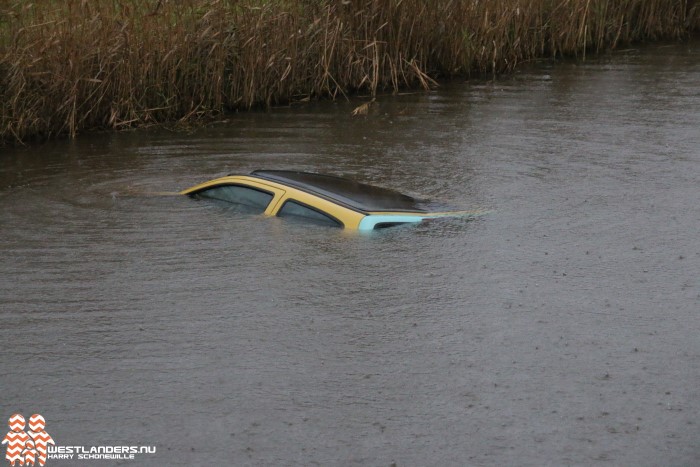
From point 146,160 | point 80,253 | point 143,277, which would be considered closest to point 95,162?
point 146,160

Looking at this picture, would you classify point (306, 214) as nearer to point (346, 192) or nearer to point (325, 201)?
point (325, 201)

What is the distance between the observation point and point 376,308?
7.85 meters

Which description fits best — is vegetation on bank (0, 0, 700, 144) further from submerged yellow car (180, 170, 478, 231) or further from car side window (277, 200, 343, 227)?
car side window (277, 200, 343, 227)

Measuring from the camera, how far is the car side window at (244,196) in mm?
9852

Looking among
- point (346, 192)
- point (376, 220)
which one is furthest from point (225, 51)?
point (376, 220)

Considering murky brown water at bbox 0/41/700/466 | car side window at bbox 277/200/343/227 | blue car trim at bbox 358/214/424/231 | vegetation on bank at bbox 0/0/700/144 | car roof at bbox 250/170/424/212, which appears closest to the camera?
murky brown water at bbox 0/41/700/466

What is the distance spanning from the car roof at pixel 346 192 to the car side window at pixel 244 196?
0.19 m

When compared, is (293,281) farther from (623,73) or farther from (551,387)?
(623,73)

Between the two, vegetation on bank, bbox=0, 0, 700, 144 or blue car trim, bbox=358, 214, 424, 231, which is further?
vegetation on bank, bbox=0, 0, 700, 144

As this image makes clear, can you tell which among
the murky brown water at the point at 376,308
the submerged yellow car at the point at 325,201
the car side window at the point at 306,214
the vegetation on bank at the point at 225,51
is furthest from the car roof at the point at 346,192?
the vegetation on bank at the point at 225,51

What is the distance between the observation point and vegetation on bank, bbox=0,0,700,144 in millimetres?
14234

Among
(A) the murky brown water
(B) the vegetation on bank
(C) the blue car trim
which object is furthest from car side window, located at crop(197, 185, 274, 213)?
(B) the vegetation on bank

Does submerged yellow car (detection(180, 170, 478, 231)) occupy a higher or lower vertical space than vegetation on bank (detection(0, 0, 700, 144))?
lower

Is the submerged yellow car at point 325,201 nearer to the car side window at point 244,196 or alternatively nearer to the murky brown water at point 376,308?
the car side window at point 244,196
